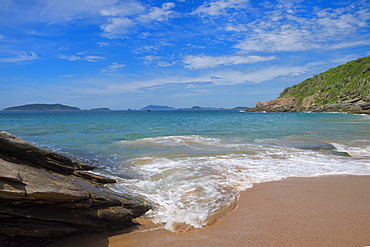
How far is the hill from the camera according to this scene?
6138 centimetres

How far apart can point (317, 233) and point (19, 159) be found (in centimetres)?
658

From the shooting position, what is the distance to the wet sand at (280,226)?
14.3 feet

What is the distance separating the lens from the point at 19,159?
201 inches

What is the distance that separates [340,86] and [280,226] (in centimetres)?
9019

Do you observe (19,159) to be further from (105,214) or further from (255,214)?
(255,214)

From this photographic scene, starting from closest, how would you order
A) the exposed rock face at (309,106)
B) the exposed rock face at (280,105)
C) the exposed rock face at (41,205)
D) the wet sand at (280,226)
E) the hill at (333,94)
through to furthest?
1. the exposed rock face at (41,205)
2. the wet sand at (280,226)
3. the exposed rock face at (309,106)
4. the hill at (333,94)
5. the exposed rock face at (280,105)

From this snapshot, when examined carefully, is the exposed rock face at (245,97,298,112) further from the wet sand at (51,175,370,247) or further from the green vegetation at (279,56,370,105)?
the wet sand at (51,175,370,247)

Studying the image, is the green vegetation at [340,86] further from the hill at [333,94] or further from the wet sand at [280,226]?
the wet sand at [280,226]

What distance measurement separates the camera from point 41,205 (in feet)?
13.8

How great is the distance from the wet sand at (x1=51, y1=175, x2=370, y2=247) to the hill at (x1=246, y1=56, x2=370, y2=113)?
61.0 meters

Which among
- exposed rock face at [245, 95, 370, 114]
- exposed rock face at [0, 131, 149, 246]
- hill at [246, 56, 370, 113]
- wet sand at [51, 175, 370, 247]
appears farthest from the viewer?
hill at [246, 56, 370, 113]

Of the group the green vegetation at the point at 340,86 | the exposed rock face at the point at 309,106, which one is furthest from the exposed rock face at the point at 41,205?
the green vegetation at the point at 340,86

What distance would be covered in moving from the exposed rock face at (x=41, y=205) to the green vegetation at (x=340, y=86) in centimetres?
7123

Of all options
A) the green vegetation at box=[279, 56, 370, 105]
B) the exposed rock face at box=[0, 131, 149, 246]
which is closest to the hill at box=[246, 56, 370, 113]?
the green vegetation at box=[279, 56, 370, 105]
